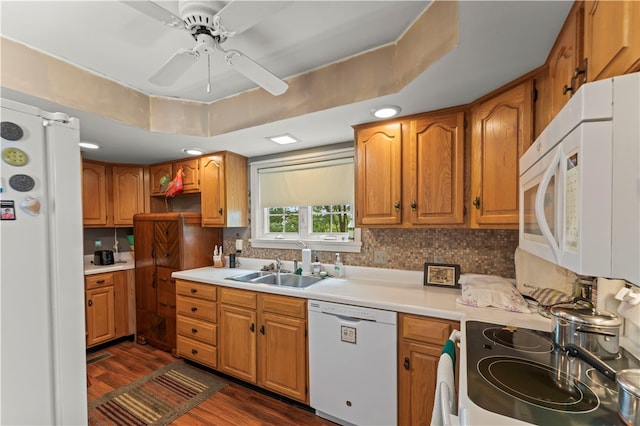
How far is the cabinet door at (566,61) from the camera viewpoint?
95cm

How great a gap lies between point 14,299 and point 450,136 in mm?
2277

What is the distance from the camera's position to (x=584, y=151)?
0.58 m

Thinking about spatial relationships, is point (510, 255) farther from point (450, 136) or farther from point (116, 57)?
point (116, 57)

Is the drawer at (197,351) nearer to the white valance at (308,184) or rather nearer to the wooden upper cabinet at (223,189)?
the wooden upper cabinet at (223,189)

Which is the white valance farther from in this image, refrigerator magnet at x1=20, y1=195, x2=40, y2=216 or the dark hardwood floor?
refrigerator magnet at x1=20, y1=195, x2=40, y2=216

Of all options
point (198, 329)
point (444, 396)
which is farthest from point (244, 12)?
point (198, 329)

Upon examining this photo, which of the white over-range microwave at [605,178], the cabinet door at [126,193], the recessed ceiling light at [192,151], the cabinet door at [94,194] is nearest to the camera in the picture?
the white over-range microwave at [605,178]

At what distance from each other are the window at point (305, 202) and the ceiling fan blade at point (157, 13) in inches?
65.6

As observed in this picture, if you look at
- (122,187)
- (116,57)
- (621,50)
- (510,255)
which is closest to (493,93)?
(621,50)

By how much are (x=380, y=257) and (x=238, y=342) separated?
1428 mm

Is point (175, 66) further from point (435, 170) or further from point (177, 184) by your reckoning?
point (177, 184)

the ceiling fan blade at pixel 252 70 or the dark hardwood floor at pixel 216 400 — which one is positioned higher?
the ceiling fan blade at pixel 252 70

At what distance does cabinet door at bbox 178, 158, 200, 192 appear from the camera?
3061mm

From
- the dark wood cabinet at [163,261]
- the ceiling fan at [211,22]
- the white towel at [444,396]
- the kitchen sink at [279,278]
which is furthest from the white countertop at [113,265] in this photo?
the white towel at [444,396]
